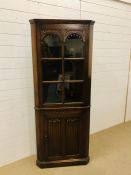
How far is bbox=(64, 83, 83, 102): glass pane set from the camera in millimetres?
2270

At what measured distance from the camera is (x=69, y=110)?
2.27 meters

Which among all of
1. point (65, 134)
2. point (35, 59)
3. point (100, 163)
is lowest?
point (100, 163)

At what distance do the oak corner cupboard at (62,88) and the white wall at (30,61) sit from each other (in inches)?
10.9

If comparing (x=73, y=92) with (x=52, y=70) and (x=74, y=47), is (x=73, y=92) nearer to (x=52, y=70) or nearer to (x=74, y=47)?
(x=52, y=70)

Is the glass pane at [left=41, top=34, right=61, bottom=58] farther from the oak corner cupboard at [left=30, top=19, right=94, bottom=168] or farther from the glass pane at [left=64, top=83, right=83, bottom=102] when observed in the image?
the glass pane at [left=64, top=83, right=83, bottom=102]

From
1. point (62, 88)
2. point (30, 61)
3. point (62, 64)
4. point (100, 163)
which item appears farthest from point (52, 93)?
point (100, 163)

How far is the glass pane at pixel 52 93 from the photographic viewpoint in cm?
222

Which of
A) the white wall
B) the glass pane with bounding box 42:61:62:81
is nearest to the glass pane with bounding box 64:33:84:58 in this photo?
the glass pane with bounding box 42:61:62:81

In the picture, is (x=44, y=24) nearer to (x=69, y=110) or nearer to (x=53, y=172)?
(x=69, y=110)

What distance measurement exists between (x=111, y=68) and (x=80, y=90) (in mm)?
1114

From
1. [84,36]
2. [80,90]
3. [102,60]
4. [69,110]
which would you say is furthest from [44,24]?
[102,60]

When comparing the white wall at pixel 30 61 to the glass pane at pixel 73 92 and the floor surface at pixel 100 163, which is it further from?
the glass pane at pixel 73 92

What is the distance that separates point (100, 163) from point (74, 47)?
1.45 meters

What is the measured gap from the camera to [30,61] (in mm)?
2371
